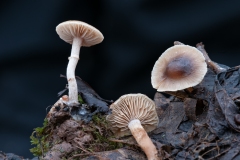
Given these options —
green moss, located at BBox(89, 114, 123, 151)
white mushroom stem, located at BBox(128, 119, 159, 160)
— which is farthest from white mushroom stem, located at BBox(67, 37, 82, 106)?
white mushroom stem, located at BBox(128, 119, 159, 160)

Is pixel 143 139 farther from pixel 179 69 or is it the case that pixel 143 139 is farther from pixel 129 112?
pixel 179 69

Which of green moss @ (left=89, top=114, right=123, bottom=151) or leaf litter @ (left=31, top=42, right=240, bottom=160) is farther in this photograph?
green moss @ (left=89, top=114, right=123, bottom=151)

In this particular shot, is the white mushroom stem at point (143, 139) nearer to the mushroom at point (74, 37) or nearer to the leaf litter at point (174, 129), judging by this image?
the leaf litter at point (174, 129)

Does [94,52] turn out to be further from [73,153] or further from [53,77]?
[73,153]

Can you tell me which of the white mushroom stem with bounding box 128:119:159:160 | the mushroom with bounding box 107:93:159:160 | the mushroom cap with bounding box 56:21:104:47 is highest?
the mushroom cap with bounding box 56:21:104:47

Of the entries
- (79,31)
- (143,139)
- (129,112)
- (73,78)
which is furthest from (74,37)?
(143,139)

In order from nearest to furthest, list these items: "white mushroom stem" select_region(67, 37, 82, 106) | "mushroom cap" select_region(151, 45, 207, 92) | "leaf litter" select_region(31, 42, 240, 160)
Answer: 1. "leaf litter" select_region(31, 42, 240, 160)
2. "mushroom cap" select_region(151, 45, 207, 92)
3. "white mushroom stem" select_region(67, 37, 82, 106)

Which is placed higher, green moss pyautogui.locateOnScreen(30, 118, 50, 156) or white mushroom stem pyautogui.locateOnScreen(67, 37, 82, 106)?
white mushroom stem pyautogui.locateOnScreen(67, 37, 82, 106)

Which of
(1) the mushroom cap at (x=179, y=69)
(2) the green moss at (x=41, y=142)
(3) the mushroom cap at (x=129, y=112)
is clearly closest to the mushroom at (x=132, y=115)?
(3) the mushroom cap at (x=129, y=112)

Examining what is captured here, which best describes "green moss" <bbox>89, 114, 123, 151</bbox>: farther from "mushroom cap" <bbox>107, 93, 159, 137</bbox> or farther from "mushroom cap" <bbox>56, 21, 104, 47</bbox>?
"mushroom cap" <bbox>56, 21, 104, 47</bbox>
